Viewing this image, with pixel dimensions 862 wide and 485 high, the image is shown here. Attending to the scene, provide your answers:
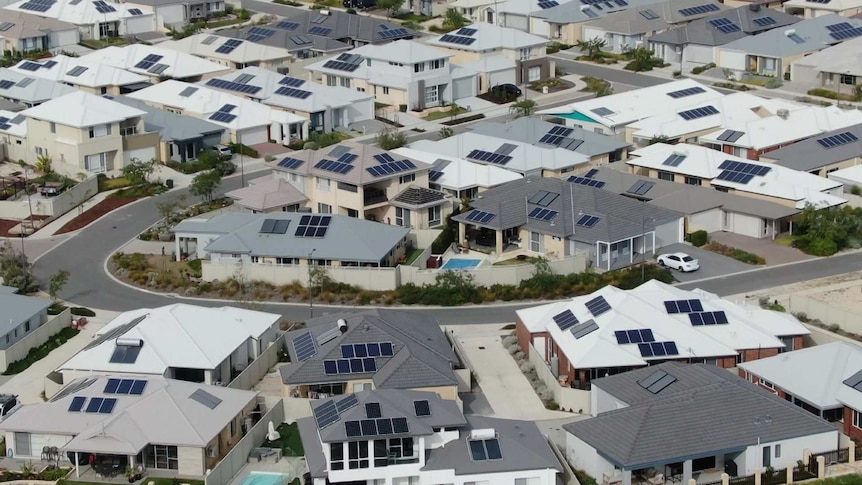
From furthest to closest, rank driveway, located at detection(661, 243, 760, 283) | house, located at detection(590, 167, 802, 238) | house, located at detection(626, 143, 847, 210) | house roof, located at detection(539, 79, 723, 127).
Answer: house roof, located at detection(539, 79, 723, 127), house, located at detection(626, 143, 847, 210), house, located at detection(590, 167, 802, 238), driveway, located at detection(661, 243, 760, 283)

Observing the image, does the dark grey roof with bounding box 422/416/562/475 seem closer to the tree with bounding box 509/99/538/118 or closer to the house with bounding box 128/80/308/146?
the house with bounding box 128/80/308/146

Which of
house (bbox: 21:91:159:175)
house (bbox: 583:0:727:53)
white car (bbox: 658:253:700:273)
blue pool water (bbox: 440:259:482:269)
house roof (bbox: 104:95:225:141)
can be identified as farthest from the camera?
house (bbox: 583:0:727:53)

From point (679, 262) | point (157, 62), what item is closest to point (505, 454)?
point (679, 262)

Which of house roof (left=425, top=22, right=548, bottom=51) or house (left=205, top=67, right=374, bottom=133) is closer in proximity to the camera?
house (left=205, top=67, right=374, bottom=133)

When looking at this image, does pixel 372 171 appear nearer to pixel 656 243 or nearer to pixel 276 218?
pixel 276 218

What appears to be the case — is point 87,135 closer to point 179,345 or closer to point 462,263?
point 462,263

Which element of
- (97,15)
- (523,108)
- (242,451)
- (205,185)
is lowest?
(242,451)

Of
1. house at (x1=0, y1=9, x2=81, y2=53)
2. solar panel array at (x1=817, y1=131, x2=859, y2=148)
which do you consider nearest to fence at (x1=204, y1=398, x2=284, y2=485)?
solar panel array at (x1=817, y1=131, x2=859, y2=148)
